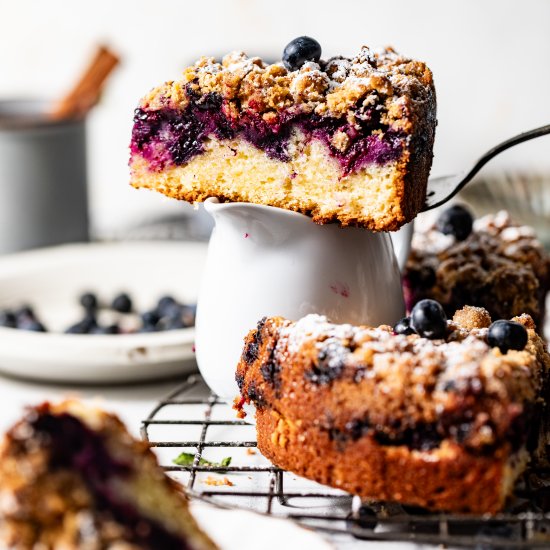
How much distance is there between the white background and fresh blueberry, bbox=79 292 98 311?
1499 millimetres

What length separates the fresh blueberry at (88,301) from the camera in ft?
9.21

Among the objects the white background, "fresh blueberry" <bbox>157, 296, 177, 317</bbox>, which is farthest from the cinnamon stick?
"fresh blueberry" <bbox>157, 296, 177, 317</bbox>

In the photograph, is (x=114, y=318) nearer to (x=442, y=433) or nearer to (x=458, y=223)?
(x=458, y=223)

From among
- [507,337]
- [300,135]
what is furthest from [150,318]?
[507,337]

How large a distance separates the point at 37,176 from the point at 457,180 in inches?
78.9

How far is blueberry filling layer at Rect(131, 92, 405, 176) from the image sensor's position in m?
1.64

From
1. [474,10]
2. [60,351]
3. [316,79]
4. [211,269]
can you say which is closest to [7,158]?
[60,351]

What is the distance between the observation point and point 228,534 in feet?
4.41

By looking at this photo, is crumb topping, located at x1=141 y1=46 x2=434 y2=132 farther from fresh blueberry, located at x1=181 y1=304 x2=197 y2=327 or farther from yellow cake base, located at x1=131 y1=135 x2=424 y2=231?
fresh blueberry, located at x1=181 y1=304 x2=197 y2=327

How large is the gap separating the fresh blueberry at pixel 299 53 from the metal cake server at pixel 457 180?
394mm

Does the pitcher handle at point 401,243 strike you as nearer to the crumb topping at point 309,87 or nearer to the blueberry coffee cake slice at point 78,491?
the crumb topping at point 309,87

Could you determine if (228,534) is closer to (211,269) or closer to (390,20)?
(211,269)

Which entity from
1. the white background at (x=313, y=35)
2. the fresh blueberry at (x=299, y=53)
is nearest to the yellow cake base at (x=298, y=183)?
the fresh blueberry at (x=299, y=53)

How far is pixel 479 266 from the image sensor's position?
2096 mm
